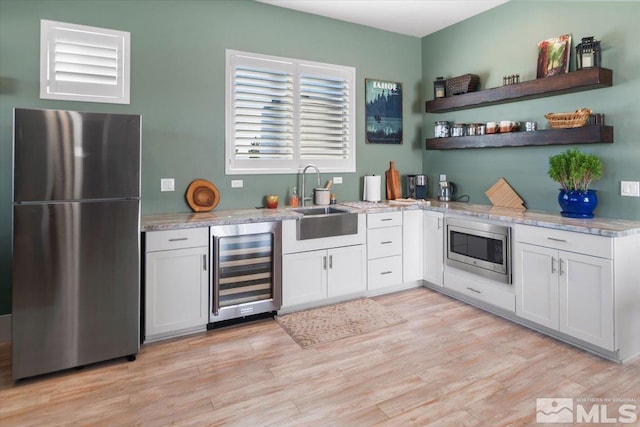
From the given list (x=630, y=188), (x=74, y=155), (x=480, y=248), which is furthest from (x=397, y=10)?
(x=74, y=155)

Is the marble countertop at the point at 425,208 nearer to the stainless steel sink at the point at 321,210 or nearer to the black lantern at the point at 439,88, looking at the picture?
the stainless steel sink at the point at 321,210

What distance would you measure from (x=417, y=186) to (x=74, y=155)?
11.4 feet

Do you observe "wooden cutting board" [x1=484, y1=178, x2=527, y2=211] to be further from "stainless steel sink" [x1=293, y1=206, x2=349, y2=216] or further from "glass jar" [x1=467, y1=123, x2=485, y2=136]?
"stainless steel sink" [x1=293, y1=206, x2=349, y2=216]

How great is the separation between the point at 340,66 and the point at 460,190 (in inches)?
76.5

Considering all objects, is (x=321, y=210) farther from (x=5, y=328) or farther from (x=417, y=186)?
(x=5, y=328)

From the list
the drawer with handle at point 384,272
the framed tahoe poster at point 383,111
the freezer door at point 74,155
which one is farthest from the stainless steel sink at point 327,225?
the freezer door at point 74,155

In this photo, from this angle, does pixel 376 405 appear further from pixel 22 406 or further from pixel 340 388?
pixel 22 406

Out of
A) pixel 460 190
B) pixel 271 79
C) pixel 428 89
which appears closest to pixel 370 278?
pixel 460 190

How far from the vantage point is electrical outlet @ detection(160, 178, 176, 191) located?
11.3 ft

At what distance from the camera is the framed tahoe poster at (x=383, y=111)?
14.9 ft

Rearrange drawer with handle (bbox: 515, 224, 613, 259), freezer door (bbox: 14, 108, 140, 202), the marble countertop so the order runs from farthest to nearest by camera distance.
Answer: the marble countertop → drawer with handle (bbox: 515, 224, 613, 259) → freezer door (bbox: 14, 108, 140, 202)

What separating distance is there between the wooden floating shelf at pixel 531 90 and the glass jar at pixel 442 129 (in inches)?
5.6

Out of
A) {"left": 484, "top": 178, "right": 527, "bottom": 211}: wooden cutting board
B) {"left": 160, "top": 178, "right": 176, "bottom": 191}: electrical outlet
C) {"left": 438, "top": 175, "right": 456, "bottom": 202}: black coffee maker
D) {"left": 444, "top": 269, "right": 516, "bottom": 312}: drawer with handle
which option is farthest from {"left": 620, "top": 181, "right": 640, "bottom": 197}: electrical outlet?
{"left": 160, "top": 178, "right": 176, "bottom": 191}: electrical outlet

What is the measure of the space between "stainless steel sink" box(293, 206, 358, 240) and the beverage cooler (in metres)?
0.23
